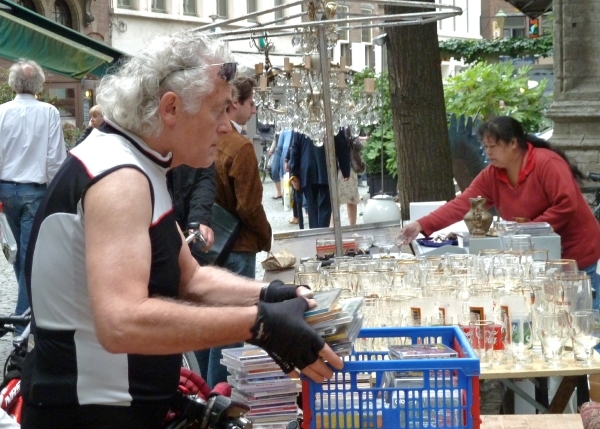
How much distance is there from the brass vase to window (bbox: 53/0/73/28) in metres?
26.3

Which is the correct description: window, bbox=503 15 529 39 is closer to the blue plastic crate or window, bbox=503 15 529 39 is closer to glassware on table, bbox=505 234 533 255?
glassware on table, bbox=505 234 533 255

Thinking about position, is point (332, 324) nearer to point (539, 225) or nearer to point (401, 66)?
point (539, 225)

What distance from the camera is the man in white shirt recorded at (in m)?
7.43

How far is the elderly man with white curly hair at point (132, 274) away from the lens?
80.5 inches

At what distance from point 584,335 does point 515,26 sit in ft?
160

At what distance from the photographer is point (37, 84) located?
7660 millimetres

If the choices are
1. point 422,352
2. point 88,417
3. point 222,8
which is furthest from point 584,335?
point 222,8

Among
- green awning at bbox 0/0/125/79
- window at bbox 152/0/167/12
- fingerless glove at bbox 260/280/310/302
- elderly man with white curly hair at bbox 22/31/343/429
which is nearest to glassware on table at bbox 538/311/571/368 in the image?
fingerless glove at bbox 260/280/310/302

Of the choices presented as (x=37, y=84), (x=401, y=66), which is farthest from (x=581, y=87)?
(x=37, y=84)

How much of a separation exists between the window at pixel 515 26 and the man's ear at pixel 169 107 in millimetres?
49230

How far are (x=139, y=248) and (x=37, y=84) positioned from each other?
597cm

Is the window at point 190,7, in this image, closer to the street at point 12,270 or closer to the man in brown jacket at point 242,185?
the street at point 12,270

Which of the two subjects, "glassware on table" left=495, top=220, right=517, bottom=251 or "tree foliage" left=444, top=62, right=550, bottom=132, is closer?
"glassware on table" left=495, top=220, right=517, bottom=251

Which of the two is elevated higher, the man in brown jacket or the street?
the man in brown jacket
